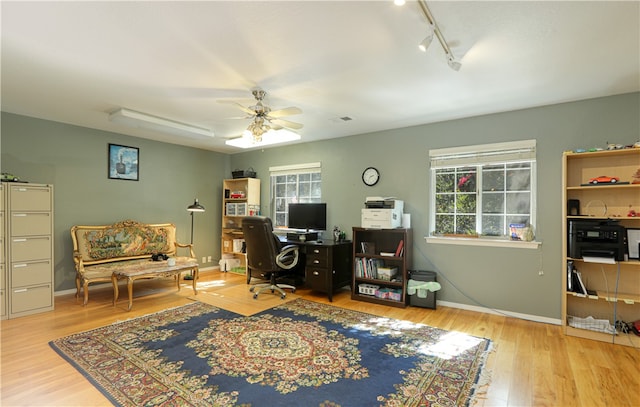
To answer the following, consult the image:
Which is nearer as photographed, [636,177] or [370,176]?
[636,177]

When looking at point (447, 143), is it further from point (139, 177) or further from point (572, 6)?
point (139, 177)

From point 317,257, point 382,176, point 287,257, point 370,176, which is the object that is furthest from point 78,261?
point 382,176

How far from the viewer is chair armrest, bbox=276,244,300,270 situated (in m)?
4.23

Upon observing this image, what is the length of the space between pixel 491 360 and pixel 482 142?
2.53 metres

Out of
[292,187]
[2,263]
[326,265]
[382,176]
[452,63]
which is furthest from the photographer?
[292,187]

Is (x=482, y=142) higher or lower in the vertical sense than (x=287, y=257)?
higher

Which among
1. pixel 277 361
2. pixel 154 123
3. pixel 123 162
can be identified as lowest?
pixel 277 361

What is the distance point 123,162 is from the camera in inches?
197

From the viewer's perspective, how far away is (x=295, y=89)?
3.09 meters

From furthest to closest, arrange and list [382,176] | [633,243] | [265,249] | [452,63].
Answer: [382,176] < [265,249] < [633,243] < [452,63]

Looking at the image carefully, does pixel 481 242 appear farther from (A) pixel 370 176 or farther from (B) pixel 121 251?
(B) pixel 121 251

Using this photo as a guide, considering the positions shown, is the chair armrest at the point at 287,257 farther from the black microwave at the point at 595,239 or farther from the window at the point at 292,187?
the black microwave at the point at 595,239

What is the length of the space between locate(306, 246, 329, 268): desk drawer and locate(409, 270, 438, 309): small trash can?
3.81 ft

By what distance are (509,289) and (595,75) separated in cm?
237
